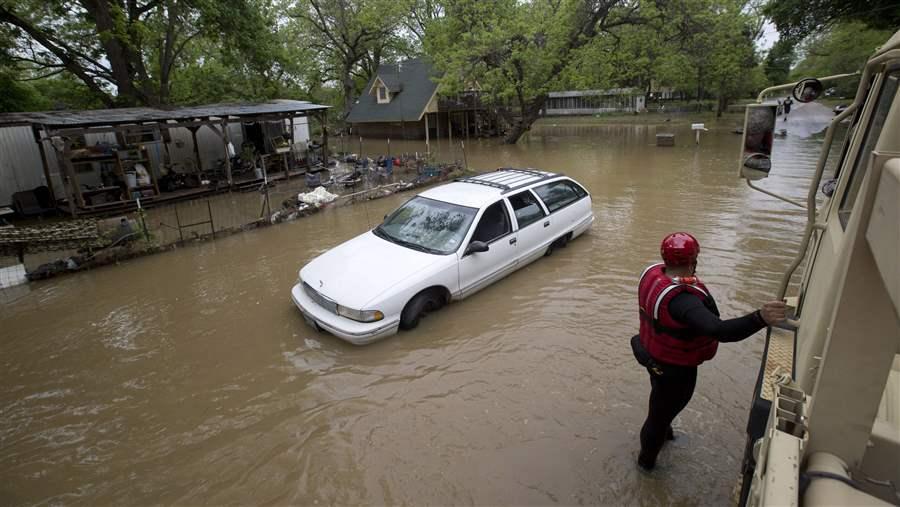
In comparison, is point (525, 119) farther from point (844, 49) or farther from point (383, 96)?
point (844, 49)

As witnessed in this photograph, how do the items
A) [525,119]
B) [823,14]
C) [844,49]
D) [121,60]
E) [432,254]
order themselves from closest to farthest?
[432,254] → [823,14] → [121,60] → [525,119] → [844,49]

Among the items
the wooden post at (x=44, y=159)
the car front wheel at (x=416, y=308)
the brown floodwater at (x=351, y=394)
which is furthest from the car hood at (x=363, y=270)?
the wooden post at (x=44, y=159)

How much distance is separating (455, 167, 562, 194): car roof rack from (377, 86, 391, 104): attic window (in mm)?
29013

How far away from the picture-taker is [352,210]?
12922 mm

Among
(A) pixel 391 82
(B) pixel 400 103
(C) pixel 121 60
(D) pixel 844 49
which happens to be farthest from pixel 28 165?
(D) pixel 844 49

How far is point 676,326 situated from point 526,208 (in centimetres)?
467

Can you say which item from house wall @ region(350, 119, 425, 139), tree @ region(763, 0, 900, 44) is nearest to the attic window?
house wall @ region(350, 119, 425, 139)

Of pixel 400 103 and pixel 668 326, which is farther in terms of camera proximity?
pixel 400 103

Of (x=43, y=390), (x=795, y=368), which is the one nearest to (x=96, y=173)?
(x=43, y=390)

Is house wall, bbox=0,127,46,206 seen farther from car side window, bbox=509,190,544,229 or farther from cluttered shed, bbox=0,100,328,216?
car side window, bbox=509,190,544,229

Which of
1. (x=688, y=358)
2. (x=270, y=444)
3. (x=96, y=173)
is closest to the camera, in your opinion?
(x=688, y=358)

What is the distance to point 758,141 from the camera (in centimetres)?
327

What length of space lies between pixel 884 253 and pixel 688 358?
172cm

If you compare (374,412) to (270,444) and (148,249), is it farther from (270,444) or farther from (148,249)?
(148,249)
